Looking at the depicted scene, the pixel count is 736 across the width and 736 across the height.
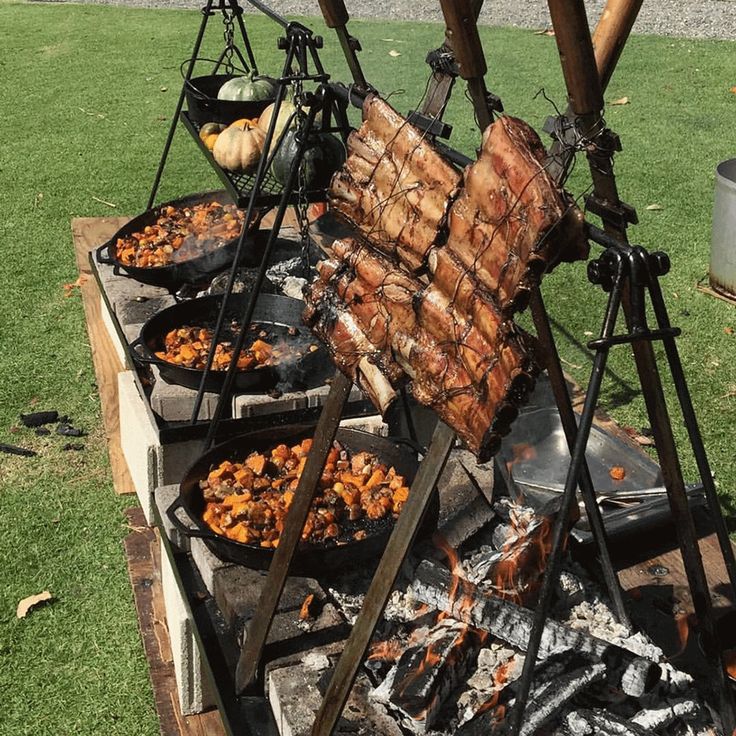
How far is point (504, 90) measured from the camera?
10.7m

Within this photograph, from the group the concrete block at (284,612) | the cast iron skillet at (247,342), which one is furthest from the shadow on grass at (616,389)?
the concrete block at (284,612)

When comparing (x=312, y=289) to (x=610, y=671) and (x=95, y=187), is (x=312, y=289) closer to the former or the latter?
(x=610, y=671)

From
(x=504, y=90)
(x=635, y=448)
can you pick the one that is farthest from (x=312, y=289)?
(x=504, y=90)

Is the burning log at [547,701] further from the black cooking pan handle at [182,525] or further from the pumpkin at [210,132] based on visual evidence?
the pumpkin at [210,132]

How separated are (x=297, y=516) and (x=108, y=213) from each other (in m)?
5.91

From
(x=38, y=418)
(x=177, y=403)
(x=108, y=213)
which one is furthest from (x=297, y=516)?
(x=108, y=213)

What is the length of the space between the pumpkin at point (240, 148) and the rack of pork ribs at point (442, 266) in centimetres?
258

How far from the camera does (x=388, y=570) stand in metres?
2.11

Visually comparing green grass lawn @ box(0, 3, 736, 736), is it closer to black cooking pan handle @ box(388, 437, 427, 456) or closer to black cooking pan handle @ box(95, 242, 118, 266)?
black cooking pan handle @ box(95, 242, 118, 266)

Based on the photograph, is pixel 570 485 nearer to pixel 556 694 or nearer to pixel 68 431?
pixel 556 694

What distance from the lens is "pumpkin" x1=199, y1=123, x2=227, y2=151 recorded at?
210 inches

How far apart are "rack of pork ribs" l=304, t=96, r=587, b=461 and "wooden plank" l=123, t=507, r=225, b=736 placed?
5.76ft

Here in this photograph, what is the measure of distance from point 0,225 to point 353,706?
619cm

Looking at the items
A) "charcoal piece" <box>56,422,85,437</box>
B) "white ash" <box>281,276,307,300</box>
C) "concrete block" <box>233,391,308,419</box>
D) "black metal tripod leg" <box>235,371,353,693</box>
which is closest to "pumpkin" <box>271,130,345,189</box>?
"white ash" <box>281,276,307,300</box>
